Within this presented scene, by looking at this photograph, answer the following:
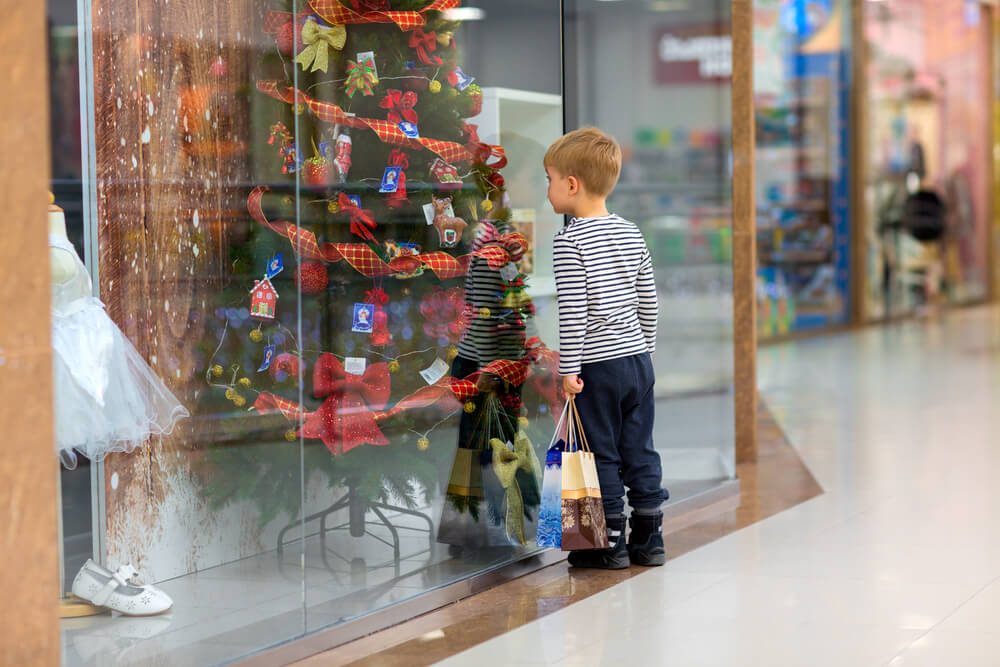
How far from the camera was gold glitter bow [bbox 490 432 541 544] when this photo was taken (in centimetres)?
365

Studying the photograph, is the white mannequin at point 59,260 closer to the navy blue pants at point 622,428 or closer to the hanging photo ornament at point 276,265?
the hanging photo ornament at point 276,265

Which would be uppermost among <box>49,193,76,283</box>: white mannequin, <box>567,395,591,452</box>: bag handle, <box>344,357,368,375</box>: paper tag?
<box>49,193,76,283</box>: white mannequin

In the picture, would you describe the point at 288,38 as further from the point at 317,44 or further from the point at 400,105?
the point at 400,105

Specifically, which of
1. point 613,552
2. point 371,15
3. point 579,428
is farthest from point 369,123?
point 613,552

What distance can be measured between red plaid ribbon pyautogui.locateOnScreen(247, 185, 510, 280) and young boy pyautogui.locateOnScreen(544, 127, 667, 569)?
0.26 meters

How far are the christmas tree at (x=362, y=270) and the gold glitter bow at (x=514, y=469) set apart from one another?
6cm

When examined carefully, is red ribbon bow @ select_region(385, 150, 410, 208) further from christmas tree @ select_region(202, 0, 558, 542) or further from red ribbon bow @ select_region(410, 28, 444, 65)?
red ribbon bow @ select_region(410, 28, 444, 65)

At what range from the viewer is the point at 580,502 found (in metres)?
3.56

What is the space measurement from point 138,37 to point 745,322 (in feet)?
9.74

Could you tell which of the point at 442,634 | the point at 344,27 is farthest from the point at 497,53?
the point at 442,634

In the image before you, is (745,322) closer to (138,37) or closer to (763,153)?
(138,37)

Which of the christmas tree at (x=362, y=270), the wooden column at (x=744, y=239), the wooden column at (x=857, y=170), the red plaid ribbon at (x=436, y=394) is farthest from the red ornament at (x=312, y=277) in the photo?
the wooden column at (x=857, y=170)

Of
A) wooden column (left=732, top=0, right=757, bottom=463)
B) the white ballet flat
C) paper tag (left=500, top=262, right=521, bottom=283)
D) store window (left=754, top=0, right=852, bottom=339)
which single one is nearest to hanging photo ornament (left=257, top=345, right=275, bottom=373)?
the white ballet flat

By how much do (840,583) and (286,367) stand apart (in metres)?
1.61
